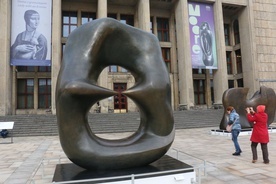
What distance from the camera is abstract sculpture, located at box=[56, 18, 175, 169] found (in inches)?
176

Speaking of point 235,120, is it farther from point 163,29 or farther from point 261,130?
point 163,29

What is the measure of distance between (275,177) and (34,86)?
27590 mm

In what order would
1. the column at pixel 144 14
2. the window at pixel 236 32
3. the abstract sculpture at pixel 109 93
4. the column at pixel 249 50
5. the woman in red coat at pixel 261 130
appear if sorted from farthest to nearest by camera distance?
the window at pixel 236 32, the column at pixel 249 50, the column at pixel 144 14, the woman in red coat at pixel 261 130, the abstract sculpture at pixel 109 93

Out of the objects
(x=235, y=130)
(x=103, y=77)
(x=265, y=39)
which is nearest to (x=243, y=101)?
(x=235, y=130)

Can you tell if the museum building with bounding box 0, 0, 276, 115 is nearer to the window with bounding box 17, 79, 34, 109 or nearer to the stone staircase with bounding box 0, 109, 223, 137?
the window with bounding box 17, 79, 34, 109

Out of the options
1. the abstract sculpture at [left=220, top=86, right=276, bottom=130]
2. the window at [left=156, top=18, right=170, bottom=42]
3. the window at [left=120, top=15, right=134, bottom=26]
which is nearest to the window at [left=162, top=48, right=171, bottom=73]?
the window at [left=156, top=18, right=170, bottom=42]

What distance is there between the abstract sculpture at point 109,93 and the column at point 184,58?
22.7 metres

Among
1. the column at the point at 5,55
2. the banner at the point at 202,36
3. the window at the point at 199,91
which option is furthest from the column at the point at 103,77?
the window at the point at 199,91

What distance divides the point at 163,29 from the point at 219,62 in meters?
8.78

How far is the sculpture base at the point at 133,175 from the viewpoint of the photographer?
421cm

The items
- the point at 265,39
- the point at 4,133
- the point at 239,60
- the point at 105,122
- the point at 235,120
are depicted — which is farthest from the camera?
the point at 239,60

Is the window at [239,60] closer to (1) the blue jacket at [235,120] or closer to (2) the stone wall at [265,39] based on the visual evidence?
(2) the stone wall at [265,39]

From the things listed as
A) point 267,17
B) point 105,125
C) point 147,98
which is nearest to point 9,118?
point 105,125

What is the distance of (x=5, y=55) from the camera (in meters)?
23.4
